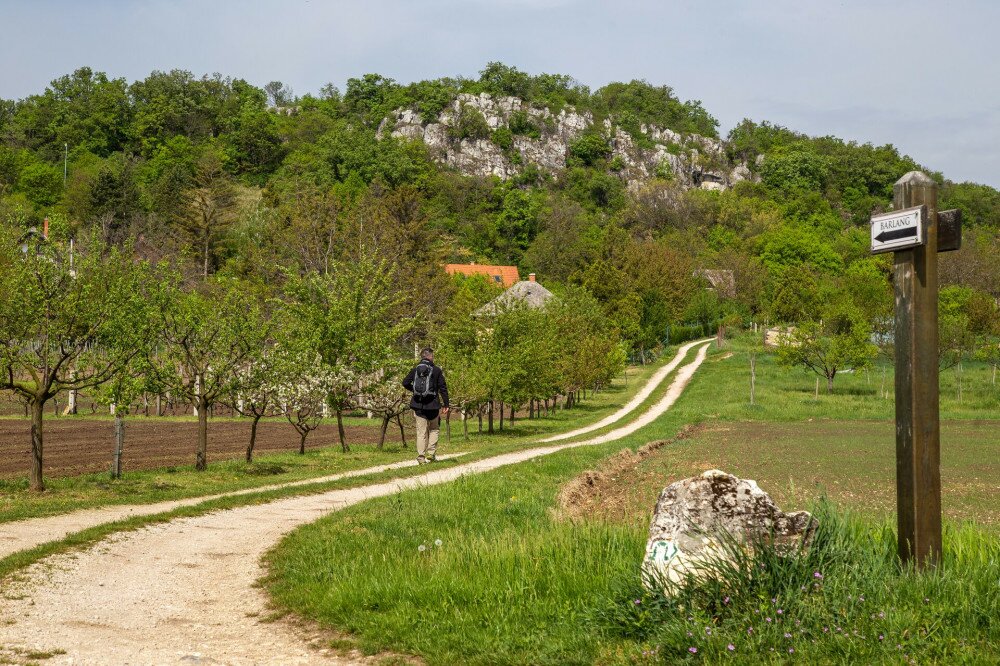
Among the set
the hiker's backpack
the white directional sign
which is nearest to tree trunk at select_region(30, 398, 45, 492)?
the hiker's backpack

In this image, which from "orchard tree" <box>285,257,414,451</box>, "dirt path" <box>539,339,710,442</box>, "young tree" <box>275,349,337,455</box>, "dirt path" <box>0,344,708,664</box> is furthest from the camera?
"dirt path" <box>539,339,710,442</box>

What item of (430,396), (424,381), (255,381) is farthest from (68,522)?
(255,381)

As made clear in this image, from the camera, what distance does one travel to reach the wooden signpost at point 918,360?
285 inches

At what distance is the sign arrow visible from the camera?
24.1 ft

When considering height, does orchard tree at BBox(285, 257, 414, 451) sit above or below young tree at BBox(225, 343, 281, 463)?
above

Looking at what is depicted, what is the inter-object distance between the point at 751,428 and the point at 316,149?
454 ft

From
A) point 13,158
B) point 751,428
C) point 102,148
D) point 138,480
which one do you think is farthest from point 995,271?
point 102,148

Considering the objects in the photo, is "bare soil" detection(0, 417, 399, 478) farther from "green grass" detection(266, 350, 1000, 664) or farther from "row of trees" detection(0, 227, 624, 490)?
"green grass" detection(266, 350, 1000, 664)

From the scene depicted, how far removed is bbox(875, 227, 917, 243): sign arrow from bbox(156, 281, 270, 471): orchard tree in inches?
731

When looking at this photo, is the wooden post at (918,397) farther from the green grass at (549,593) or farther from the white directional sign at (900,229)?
the green grass at (549,593)

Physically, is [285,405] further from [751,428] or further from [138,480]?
[751,428]

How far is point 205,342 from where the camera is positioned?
929 inches

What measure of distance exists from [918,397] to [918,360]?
29cm

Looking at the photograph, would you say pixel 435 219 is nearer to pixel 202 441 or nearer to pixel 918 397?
pixel 202 441
